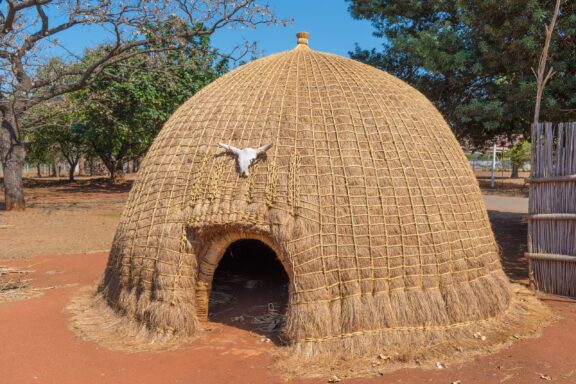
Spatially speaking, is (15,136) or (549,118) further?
(15,136)

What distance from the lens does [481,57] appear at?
999 centimetres

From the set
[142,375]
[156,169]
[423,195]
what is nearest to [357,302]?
[423,195]

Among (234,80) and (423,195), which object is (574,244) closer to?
(423,195)

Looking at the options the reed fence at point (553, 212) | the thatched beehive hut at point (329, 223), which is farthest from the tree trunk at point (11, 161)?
the reed fence at point (553, 212)

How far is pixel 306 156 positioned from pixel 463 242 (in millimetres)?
2181

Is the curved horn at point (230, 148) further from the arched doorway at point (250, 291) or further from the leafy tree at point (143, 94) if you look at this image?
the leafy tree at point (143, 94)

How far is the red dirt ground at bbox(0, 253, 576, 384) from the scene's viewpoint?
482 centimetres

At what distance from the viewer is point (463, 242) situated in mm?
5809

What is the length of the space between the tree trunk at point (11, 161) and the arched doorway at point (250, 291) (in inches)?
447

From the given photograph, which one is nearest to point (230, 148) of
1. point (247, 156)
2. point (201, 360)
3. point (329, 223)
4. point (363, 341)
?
point (247, 156)

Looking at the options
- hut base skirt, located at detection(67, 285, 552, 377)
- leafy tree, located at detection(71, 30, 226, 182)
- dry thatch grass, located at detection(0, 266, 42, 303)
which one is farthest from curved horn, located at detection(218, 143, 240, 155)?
leafy tree, located at detection(71, 30, 226, 182)

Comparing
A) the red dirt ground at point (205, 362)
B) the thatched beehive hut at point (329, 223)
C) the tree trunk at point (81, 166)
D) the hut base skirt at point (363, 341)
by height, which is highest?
the tree trunk at point (81, 166)

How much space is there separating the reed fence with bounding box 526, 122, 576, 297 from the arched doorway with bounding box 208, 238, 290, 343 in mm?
3944

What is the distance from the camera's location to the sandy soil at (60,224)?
1186cm
